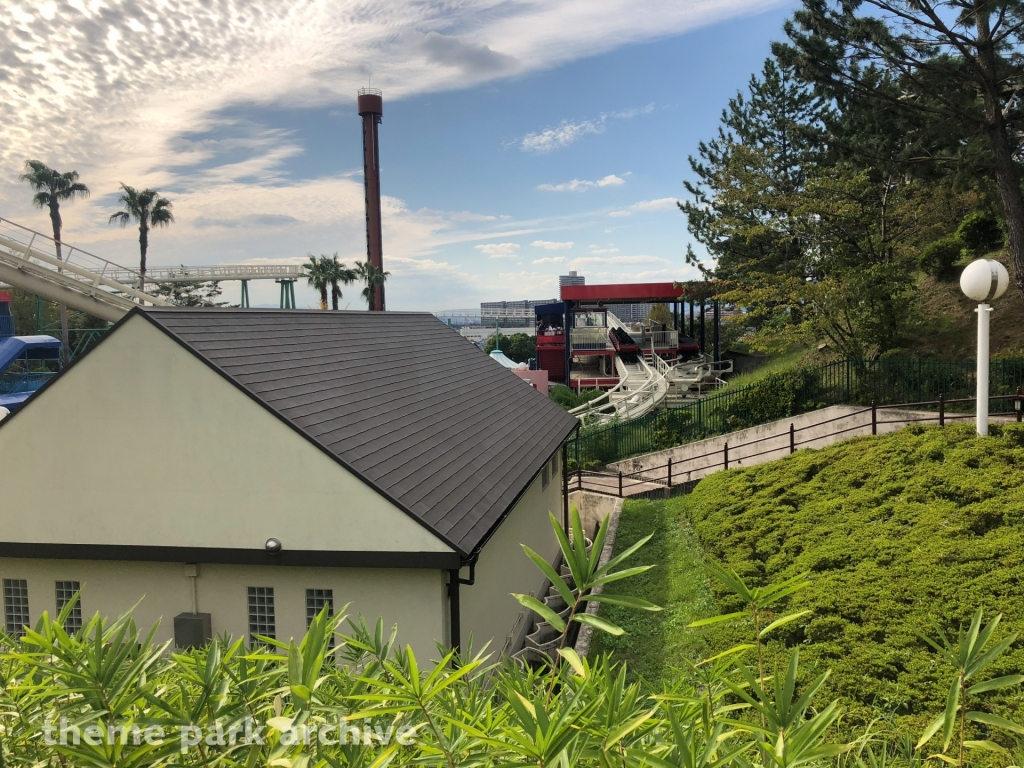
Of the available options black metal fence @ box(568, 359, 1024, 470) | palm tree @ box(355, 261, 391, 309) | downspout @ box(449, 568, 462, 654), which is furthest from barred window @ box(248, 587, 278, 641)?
palm tree @ box(355, 261, 391, 309)

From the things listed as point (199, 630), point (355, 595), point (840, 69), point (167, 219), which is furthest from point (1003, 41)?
point (167, 219)

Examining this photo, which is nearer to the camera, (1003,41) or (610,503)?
(1003,41)

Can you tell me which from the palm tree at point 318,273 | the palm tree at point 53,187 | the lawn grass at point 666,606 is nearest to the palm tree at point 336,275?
the palm tree at point 318,273

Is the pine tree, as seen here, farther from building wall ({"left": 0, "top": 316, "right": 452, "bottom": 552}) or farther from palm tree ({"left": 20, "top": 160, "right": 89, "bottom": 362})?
palm tree ({"left": 20, "top": 160, "right": 89, "bottom": 362})

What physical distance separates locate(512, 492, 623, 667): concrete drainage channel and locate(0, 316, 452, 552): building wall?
121 inches

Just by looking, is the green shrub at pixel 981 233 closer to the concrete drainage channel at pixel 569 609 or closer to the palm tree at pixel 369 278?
the concrete drainage channel at pixel 569 609

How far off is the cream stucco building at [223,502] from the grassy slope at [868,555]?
10.6 ft

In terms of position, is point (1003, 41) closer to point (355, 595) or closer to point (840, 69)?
point (840, 69)

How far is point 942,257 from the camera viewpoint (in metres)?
26.2

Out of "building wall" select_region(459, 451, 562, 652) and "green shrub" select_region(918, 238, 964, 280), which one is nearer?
"building wall" select_region(459, 451, 562, 652)

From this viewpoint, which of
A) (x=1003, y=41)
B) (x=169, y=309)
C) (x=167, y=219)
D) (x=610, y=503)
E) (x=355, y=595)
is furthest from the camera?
(x=167, y=219)

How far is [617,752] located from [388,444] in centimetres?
758

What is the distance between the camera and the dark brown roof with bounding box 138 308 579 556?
898 centimetres

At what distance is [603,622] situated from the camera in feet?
9.64
